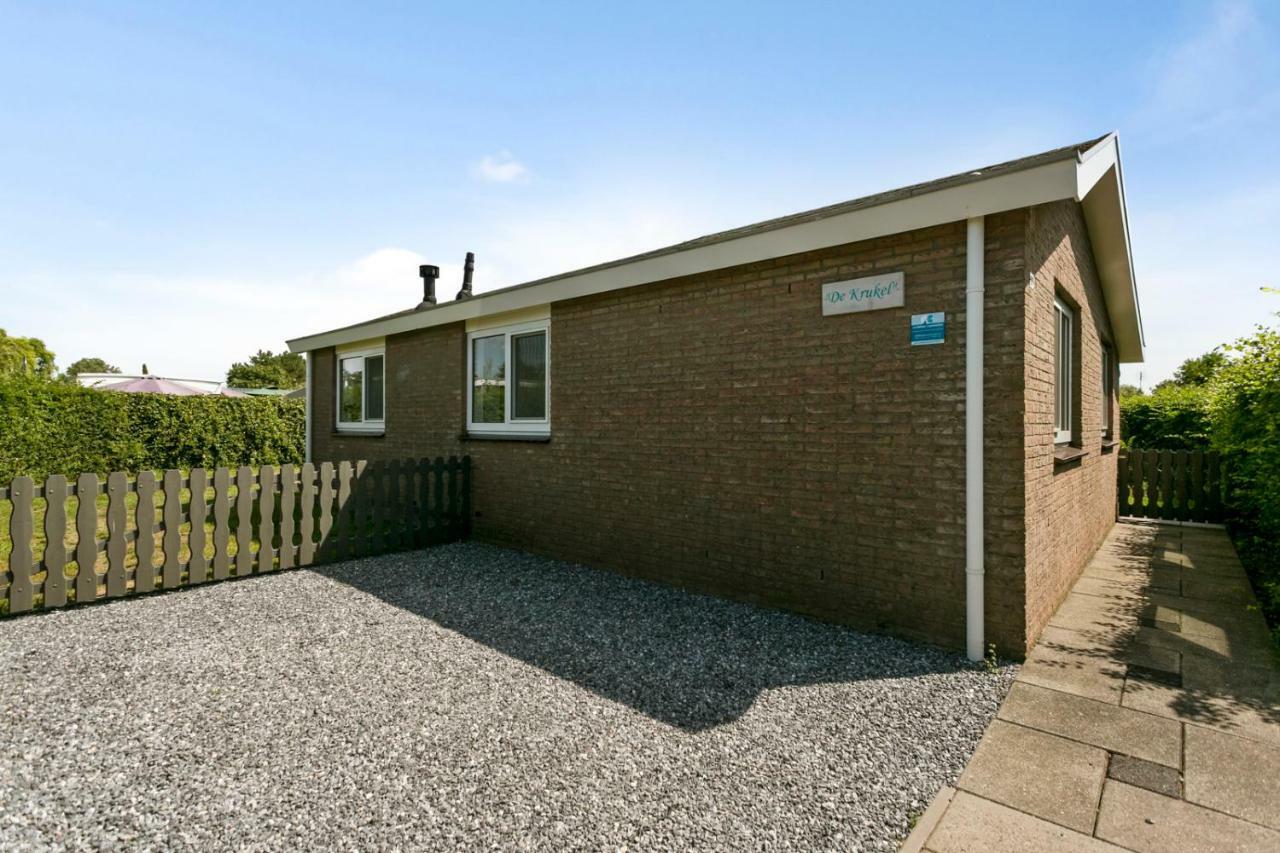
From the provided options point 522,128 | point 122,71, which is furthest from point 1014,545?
point 122,71

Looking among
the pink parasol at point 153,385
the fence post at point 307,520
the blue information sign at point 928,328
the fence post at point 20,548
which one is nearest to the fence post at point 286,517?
the fence post at point 307,520

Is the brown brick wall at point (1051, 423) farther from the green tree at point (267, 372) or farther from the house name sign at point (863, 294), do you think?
the green tree at point (267, 372)

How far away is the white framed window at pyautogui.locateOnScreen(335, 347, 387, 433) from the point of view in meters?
10.8

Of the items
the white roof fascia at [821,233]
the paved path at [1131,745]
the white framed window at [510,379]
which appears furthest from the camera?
the white framed window at [510,379]

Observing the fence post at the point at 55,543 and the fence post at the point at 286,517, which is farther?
the fence post at the point at 286,517

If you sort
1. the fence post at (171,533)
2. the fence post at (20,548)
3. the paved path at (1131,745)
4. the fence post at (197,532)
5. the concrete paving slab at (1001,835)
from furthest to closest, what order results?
the fence post at (197,532)
the fence post at (171,533)
the fence post at (20,548)
the paved path at (1131,745)
the concrete paving slab at (1001,835)

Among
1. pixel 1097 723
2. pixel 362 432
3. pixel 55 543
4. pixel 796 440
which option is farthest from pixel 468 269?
pixel 1097 723

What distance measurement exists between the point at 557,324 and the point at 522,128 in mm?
2560

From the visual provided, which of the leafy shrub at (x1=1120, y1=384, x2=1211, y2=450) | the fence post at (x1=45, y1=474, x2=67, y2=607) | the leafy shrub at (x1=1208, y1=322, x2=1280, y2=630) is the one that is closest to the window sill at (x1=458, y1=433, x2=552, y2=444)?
the fence post at (x1=45, y1=474, x2=67, y2=607)

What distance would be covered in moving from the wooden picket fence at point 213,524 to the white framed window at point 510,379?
2.74 ft

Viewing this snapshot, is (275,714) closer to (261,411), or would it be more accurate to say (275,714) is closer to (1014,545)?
(1014,545)

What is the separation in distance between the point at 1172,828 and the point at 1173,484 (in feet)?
36.1

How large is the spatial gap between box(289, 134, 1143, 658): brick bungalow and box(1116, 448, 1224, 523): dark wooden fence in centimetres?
362

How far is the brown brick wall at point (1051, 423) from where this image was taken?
433 cm
